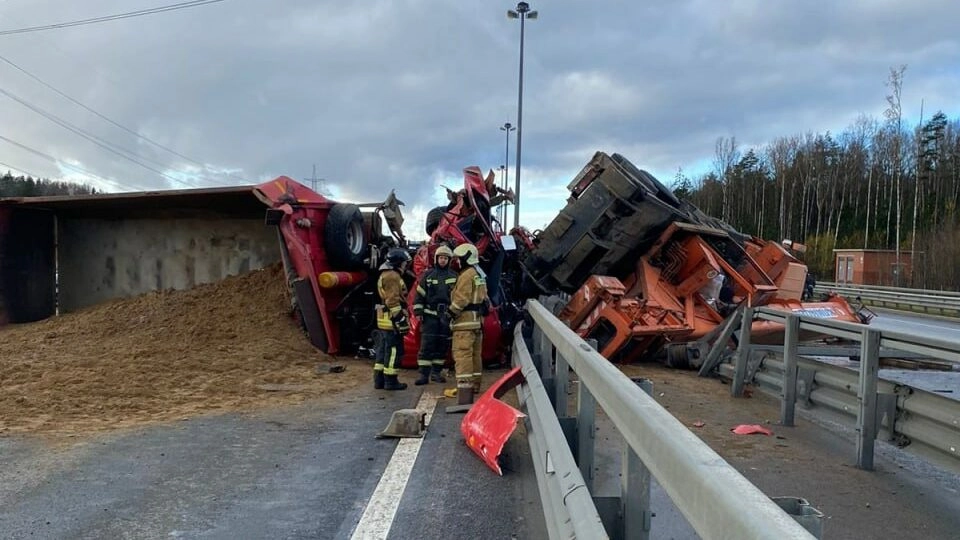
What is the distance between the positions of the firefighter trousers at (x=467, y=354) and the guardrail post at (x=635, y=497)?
4778 mm

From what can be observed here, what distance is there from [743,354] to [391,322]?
138 inches

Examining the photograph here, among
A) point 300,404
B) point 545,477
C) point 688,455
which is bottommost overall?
point 300,404

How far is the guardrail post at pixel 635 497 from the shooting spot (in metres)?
2.13

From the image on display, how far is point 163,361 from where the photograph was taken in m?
7.47

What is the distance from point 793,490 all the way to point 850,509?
0.34m

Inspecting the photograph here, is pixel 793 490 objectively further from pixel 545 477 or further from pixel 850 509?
pixel 545 477

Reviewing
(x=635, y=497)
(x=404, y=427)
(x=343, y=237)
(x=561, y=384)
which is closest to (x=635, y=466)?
(x=635, y=497)

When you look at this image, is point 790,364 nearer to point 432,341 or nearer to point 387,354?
point 432,341

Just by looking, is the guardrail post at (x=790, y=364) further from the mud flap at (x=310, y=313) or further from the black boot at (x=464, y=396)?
the mud flap at (x=310, y=313)

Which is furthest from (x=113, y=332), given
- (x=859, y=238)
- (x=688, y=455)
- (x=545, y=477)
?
(x=859, y=238)

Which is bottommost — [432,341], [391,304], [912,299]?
[912,299]

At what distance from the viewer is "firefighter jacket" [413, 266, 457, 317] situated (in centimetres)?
758

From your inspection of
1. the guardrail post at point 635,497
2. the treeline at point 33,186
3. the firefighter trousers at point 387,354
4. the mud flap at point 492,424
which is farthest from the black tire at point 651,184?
the treeline at point 33,186

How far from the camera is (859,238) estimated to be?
168 feet
